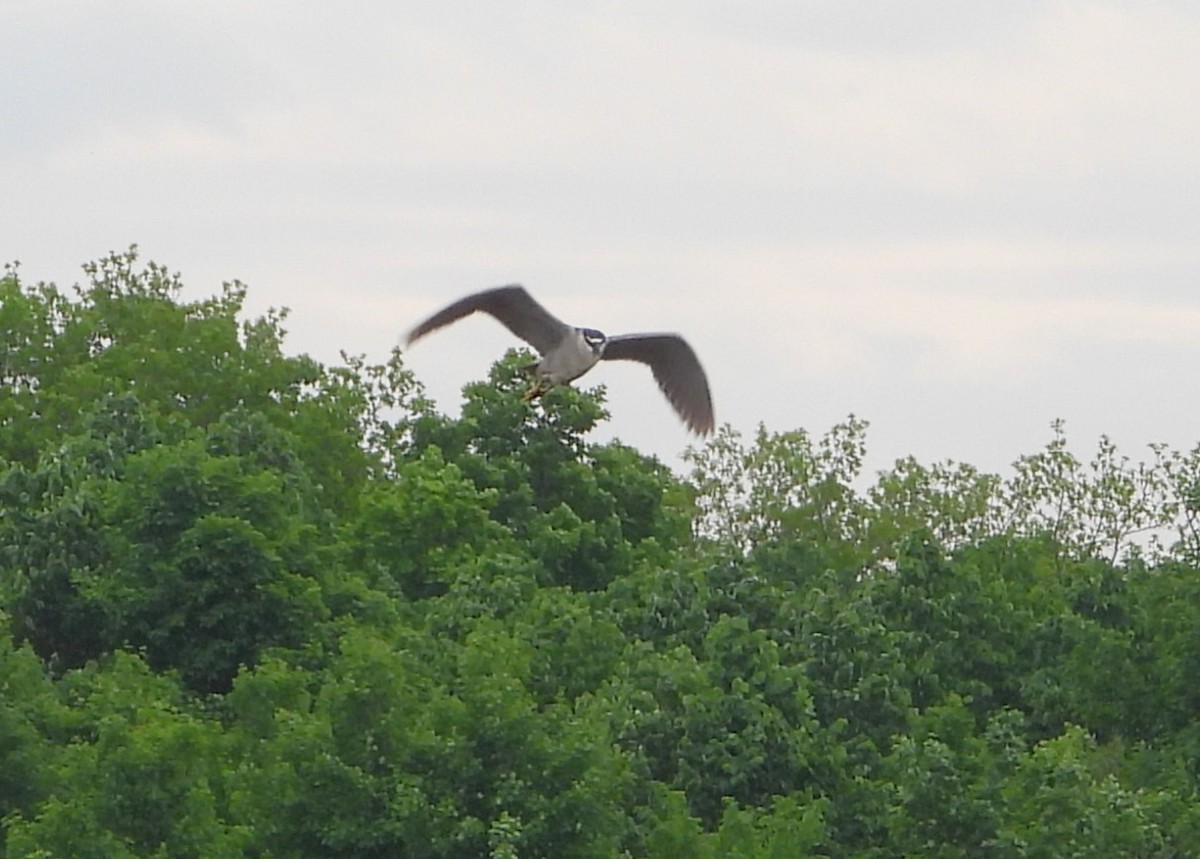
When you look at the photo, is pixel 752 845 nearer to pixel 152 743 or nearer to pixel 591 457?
pixel 152 743

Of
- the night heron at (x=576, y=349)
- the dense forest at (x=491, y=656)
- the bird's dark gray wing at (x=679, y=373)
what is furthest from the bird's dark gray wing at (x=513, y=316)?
the dense forest at (x=491, y=656)

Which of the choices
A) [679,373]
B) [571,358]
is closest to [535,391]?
[571,358]

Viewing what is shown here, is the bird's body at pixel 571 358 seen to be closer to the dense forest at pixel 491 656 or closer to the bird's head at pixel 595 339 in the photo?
the bird's head at pixel 595 339

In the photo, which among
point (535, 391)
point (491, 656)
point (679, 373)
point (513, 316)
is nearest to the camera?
point (513, 316)

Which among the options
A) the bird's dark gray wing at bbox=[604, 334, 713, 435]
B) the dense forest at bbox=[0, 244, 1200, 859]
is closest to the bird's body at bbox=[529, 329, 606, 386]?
the bird's dark gray wing at bbox=[604, 334, 713, 435]

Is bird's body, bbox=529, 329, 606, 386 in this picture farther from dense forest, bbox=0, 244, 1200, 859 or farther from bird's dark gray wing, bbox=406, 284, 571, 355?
dense forest, bbox=0, 244, 1200, 859

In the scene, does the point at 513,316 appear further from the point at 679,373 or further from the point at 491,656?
the point at 491,656

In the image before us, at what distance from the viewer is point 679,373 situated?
2956 cm

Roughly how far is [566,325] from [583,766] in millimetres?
7531

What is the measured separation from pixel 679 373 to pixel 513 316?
219cm

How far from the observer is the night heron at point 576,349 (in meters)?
27.6

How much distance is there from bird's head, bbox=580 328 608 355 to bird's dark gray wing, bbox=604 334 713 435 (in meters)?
0.79

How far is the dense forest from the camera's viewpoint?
35.0 metres

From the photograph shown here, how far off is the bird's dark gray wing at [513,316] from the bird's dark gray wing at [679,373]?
107 cm
